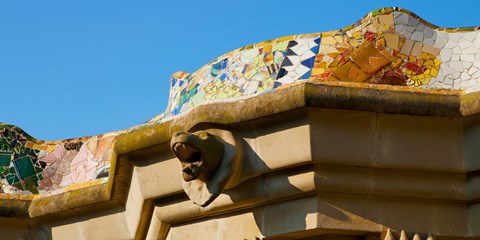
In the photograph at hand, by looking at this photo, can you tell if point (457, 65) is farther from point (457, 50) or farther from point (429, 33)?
point (429, 33)

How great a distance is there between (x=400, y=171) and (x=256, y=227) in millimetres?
819

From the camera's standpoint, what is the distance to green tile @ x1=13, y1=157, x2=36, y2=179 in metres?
9.50

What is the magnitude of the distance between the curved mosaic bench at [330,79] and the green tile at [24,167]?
2.07 feet

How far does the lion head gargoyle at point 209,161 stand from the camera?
726cm

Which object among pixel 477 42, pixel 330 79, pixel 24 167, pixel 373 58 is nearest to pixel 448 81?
pixel 477 42

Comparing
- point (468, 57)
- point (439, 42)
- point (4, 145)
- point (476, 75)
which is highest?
point (4, 145)

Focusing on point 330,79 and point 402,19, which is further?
point 402,19

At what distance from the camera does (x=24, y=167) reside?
9.53 meters

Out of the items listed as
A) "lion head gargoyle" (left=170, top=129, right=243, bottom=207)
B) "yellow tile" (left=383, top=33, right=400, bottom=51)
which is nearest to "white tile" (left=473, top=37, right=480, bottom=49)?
"yellow tile" (left=383, top=33, right=400, bottom=51)

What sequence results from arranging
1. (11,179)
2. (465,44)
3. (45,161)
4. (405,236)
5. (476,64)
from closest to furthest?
(405,236) < (476,64) < (465,44) < (11,179) < (45,161)

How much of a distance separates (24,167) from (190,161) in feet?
8.25

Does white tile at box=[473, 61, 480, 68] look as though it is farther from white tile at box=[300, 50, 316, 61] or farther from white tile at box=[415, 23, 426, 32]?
white tile at box=[300, 50, 316, 61]

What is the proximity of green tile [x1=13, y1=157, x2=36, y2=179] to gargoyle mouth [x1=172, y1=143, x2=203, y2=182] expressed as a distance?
96.4 inches

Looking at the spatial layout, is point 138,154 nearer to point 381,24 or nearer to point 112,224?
point 112,224
